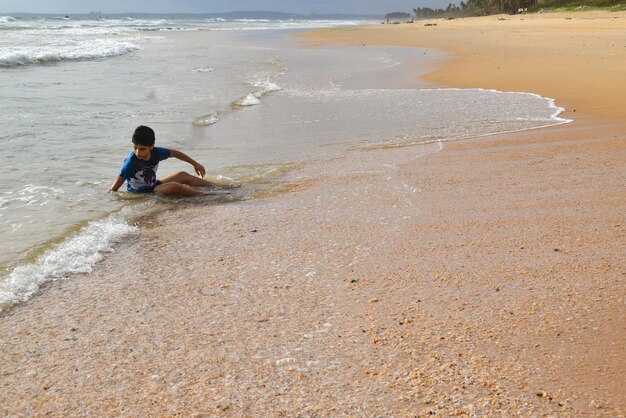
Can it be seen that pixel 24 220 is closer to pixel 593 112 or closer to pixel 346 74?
pixel 593 112

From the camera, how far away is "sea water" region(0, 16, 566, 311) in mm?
4297

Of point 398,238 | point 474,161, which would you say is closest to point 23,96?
point 474,161

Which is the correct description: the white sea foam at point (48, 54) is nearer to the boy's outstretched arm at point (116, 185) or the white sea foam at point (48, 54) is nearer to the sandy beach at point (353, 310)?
the boy's outstretched arm at point (116, 185)

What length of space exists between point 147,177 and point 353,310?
128 inches

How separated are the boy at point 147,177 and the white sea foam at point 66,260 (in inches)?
34.7

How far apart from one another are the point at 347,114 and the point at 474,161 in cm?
381

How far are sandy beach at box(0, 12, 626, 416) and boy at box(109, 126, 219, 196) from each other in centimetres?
49

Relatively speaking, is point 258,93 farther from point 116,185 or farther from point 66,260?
point 66,260

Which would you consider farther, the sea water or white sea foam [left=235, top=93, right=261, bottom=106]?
white sea foam [left=235, top=93, right=261, bottom=106]

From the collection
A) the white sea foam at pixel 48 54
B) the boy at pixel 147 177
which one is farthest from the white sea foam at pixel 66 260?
the white sea foam at pixel 48 54

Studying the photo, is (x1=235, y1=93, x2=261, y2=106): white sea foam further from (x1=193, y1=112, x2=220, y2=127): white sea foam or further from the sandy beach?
the sandy beach

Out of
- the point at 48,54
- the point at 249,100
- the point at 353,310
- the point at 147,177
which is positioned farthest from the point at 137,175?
the point at 48,54

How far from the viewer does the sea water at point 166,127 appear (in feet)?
14.1

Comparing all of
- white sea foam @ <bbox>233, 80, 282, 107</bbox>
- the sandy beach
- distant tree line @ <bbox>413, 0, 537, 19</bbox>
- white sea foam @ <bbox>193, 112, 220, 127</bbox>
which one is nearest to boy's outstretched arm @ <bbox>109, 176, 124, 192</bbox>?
the sandy beach
